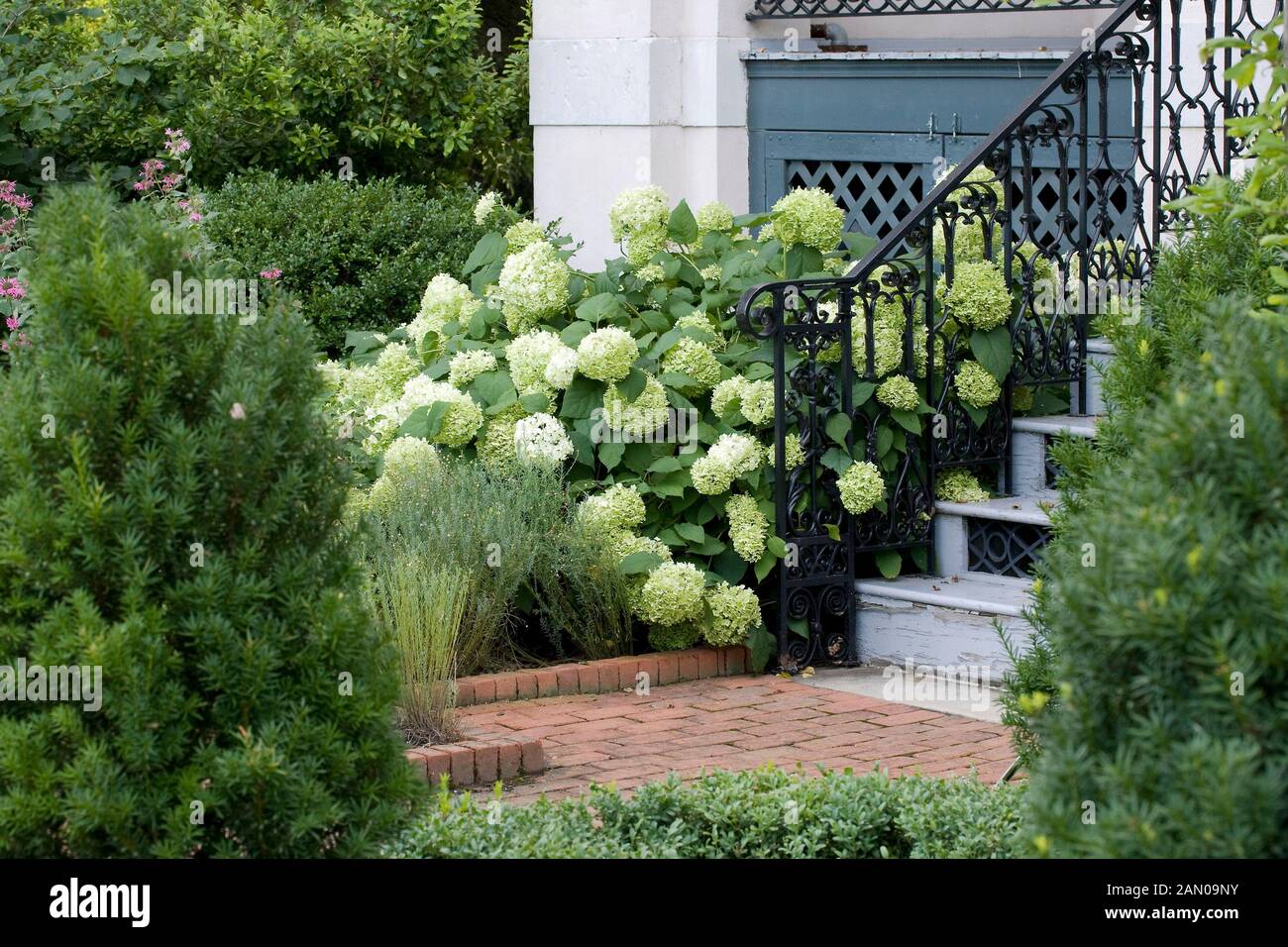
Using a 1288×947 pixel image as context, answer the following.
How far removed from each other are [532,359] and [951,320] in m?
1.70

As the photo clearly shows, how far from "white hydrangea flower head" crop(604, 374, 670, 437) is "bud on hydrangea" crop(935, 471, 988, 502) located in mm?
1176

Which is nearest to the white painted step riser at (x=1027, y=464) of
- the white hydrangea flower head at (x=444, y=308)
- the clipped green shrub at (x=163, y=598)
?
the white hydrangea flower head at (x=444, y=308)

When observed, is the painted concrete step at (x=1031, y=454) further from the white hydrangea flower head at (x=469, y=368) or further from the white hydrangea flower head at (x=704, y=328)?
the white hydrangea flower head at (x=469, y=368)

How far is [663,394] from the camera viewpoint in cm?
651

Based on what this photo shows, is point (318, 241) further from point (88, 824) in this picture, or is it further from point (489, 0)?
point (88, 824)

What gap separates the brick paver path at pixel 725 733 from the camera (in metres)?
5.12

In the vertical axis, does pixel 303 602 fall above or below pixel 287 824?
above

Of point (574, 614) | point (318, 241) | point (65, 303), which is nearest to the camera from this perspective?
point (65, 303)

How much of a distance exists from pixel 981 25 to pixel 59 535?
7.59 m

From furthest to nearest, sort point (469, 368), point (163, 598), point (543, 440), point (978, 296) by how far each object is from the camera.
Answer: point (469, 368), point (978, 296), point (543, 440), point (163, 598)

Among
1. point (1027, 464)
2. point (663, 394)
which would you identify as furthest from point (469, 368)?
point (1027, 464)

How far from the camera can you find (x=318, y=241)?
8.88 m

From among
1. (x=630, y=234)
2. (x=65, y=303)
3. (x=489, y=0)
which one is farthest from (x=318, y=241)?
(x=65, y=303)

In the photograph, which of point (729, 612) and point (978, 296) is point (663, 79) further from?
point (729, 612)
